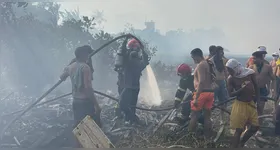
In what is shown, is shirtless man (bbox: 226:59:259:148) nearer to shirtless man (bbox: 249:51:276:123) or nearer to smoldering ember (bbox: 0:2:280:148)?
smoldering ember (bbox: 0:2:280:148)

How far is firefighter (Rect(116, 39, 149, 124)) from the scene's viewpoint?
8.24 metres

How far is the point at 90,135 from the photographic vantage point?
5.25m

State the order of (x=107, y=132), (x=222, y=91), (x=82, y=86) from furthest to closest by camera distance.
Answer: (x=222, y=91)
(x=107, y=132)
(x=82, y=86)

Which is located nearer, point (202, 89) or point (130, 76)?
point (202, 89)

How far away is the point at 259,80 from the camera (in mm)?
7652

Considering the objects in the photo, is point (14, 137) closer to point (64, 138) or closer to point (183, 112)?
point (64, 138)

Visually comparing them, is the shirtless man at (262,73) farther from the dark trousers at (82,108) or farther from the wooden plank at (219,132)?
the dark trousers at (82,108)

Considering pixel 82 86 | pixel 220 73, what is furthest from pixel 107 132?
pixel 220 73

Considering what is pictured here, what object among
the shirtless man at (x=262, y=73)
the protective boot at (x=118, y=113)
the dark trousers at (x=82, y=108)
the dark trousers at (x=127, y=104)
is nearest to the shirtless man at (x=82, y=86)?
the dark trousers at (x=82, y=108)

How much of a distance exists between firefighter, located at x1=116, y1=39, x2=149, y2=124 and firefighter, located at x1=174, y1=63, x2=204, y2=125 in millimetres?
1149

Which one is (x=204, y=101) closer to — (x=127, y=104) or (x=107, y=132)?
(x=127, y=104)

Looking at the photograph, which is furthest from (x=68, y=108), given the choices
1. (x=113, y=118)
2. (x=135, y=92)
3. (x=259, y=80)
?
(x=259, y=80)

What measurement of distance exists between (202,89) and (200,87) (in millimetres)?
100

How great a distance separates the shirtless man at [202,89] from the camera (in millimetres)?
6656
